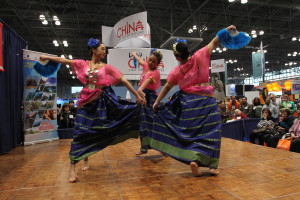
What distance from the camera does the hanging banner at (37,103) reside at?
5234mm

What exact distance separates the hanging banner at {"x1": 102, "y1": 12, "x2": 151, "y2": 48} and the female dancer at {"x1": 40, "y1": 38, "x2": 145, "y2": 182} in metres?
3.01

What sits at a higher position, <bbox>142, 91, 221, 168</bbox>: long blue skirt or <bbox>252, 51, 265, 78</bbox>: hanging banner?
<bbox>252, 51, 265, 78</bbox>: hanging banner

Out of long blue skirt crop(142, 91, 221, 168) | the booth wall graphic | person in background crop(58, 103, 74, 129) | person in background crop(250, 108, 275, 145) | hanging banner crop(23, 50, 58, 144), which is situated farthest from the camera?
the booth wall graphic

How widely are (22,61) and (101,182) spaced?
4.40 m

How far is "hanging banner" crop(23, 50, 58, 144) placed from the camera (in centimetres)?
523

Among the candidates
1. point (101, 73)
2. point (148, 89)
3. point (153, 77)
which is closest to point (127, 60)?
point (148, 89)

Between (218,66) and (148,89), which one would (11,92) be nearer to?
(148,89)

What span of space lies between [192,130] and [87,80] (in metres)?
1.30

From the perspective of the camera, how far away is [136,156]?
11.7ft

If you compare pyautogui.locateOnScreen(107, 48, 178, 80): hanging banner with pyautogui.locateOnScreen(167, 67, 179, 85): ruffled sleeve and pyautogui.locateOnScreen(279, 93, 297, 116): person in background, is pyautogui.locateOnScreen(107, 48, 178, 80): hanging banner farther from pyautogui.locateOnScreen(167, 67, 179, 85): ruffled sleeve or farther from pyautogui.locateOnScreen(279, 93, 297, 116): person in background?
pyautogui.locateOnScreen(279, 93, 297, 116): person in background

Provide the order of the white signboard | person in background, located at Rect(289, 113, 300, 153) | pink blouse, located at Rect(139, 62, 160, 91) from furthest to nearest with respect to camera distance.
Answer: the white signboard
person in background, located at Rect(289, 113, 300, 153)
pink blouse, located at Rect(139, 62, 160, 91)

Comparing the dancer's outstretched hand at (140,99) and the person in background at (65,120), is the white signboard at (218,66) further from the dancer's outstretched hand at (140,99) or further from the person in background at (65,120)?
the dancer's outstretched hand at (140,99)

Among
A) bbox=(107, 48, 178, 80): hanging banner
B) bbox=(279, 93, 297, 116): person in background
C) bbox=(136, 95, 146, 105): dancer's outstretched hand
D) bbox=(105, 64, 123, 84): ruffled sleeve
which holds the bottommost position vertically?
bbox=(279, 93, 297, 116): person in background

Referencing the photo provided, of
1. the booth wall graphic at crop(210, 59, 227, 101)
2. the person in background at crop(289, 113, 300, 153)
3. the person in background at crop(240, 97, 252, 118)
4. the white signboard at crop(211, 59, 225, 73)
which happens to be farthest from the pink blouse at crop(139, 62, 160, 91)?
the white signboard at crop(211, 59, 225, 73)
